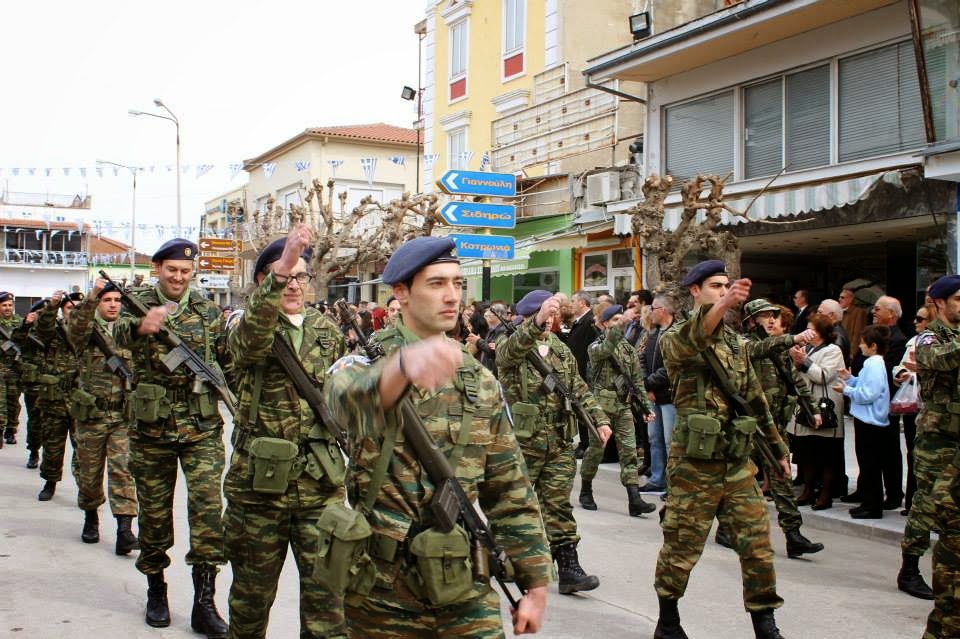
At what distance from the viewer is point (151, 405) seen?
17.5ft

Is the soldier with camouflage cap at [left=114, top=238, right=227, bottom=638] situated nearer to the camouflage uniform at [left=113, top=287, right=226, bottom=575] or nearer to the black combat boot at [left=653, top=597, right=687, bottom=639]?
the camouflage uniform at [left=113, top=287, right=226, bottom=575]

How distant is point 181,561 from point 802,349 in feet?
18.6

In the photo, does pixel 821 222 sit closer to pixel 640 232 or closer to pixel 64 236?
pixel 640 232

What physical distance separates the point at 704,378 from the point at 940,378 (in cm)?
151

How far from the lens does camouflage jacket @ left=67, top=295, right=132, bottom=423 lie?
7.47 m

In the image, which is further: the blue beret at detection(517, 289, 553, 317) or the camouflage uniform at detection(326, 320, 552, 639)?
the blue beret at detection(517, 289, 553, 317)

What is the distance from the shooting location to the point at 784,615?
18.9ft

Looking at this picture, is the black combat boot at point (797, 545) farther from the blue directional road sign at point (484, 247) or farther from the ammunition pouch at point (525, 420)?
the blue directional road sign at point (484, 247)

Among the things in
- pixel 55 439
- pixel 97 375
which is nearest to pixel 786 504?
pixel 97 375

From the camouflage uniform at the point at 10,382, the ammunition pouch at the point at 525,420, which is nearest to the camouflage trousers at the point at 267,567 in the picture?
the ammunition pouch at the point at 525,420

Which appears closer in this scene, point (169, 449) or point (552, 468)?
point (169, 449)

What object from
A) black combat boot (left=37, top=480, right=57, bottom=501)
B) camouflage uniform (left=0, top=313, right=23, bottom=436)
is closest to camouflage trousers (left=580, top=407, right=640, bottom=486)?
black combat boot (left=37, top=480, right=57, bottom=501)

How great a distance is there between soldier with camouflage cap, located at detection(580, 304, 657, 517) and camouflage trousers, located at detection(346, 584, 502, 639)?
569 centimetres

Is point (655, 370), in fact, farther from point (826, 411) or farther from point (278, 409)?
point (278, 409)
